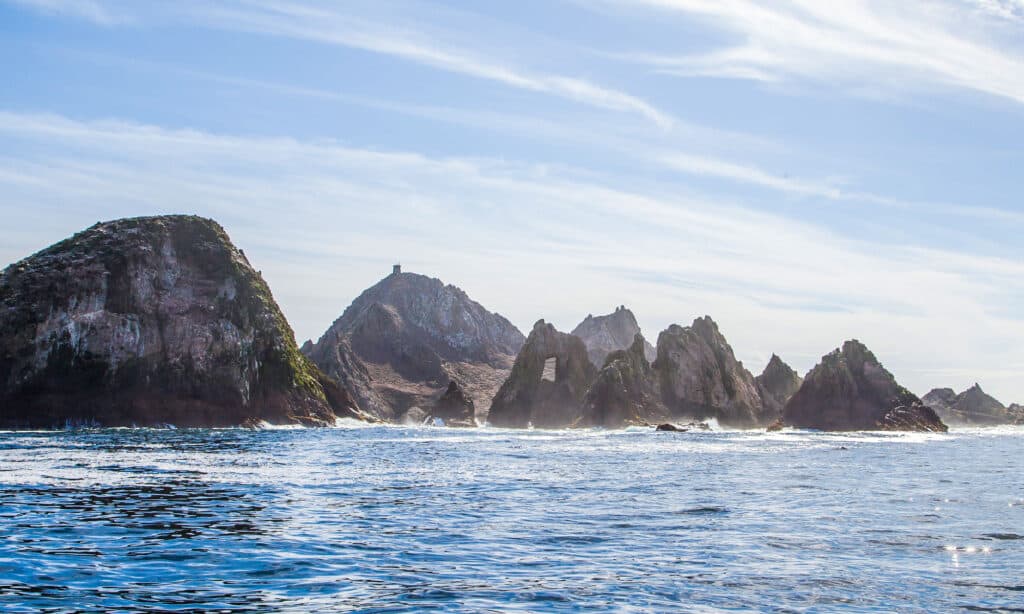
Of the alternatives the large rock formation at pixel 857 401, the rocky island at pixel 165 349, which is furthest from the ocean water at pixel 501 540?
Answer: the large rock formation at pixel 857 401

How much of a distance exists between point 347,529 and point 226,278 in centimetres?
14833

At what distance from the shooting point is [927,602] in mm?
19047

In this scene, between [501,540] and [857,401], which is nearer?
[501,540]

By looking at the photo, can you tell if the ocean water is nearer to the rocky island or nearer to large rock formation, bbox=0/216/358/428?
large rock formation, bbox=0/216/358/428

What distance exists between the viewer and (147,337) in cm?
14950

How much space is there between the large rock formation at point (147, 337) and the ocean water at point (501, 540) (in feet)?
304

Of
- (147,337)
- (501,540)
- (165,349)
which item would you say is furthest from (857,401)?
(501,540)

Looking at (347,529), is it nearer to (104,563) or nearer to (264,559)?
(264,559)

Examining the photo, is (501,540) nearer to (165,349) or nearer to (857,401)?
(165,349)

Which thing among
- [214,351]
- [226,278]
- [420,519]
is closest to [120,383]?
[214,351]

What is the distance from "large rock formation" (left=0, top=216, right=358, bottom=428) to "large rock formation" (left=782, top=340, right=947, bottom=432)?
343ft

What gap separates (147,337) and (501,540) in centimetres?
13785

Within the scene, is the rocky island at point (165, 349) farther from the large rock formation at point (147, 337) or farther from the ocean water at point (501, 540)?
the ocean water at point (501, 540)

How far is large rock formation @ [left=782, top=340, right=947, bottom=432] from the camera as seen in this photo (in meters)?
184
